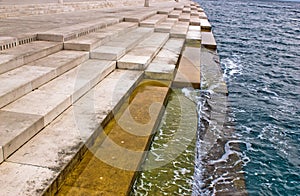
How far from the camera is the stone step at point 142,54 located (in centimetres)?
586

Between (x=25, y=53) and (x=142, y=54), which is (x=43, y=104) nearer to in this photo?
(x=25, y=53)

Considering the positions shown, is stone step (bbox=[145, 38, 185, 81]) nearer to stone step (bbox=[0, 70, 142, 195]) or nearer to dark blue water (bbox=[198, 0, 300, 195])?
stone step (bbox=[0, 70, 142, 195])

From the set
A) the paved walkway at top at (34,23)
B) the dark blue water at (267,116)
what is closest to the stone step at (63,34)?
the paved walkway at top at (34,23)

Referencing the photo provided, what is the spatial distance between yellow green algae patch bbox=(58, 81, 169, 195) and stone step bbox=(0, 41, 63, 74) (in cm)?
176

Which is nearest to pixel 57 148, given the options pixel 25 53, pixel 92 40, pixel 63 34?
pixel 25 53

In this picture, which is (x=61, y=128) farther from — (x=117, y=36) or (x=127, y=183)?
(x=117, y=36)

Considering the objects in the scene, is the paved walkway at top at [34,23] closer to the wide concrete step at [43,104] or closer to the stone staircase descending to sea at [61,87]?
the stone staircase descending to sea at [61,87]

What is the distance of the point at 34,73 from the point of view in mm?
4320

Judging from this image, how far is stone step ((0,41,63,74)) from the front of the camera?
4318 mm

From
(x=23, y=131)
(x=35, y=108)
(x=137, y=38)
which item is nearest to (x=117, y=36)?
(x=137, y=38)

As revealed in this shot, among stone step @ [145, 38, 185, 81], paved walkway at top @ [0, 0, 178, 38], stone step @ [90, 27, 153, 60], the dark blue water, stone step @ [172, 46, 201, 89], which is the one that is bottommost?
the dark blue water

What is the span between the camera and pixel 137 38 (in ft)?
26.0

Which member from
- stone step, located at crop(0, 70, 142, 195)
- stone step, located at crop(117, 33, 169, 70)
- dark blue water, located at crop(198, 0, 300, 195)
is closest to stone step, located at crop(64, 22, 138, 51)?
stone step, located at crop(117, 33, 169, 70)

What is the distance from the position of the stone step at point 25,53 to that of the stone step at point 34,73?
0.24ft
